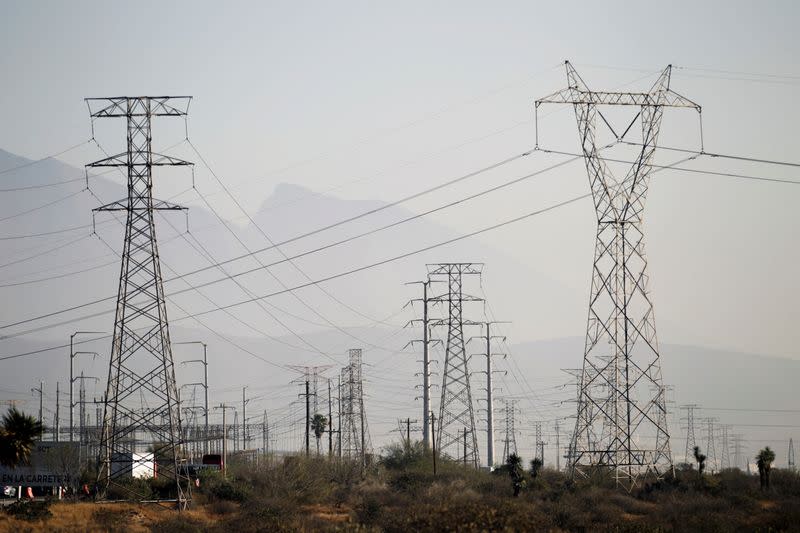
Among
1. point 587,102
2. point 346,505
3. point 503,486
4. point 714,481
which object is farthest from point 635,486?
point 587,102

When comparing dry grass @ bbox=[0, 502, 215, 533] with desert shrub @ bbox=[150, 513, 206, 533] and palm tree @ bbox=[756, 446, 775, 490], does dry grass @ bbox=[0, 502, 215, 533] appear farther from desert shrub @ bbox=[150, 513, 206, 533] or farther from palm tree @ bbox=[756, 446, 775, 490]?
palm tree @ bbox=[756, 446, 775, 490]

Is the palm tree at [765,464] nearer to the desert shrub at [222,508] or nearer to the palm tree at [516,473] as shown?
the palm tree at [516,473]

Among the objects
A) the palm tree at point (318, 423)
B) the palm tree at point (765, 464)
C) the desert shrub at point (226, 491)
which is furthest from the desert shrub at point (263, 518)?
the palm tree at point (318, 423)

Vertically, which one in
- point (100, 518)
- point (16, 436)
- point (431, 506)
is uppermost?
point (16, 436)

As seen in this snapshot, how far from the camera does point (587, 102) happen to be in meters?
65.5

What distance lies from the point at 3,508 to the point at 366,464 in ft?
154

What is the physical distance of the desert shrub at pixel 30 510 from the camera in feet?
193

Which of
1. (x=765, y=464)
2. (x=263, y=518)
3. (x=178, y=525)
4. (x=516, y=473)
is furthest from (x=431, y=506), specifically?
(x=765, y=464)

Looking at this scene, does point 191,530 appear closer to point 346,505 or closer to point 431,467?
point 346,505

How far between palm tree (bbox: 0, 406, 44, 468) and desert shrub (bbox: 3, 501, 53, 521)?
3.33m

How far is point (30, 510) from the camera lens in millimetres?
60344

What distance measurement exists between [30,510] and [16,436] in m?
5.66

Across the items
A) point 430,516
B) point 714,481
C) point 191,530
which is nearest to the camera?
point 430,516

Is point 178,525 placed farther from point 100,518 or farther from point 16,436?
point 16,436
